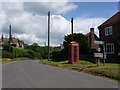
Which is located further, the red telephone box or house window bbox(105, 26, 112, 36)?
house window bbox(105, 26, 112, 36)

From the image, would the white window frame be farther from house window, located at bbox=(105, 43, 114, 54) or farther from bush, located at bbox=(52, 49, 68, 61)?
bush, located at bbox=(52, 49, 68, 61)

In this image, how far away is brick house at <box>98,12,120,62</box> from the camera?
30.5 meters

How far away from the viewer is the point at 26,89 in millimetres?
8914

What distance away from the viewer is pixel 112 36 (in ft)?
104

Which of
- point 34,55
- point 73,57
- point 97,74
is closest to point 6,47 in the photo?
point 34,55

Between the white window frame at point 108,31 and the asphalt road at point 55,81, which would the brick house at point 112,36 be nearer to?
the white window frame at point 108,31

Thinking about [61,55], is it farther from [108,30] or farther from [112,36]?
[112,36]

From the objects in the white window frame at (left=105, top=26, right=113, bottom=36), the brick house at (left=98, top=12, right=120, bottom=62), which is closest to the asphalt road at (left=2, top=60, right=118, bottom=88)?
the brick house at (left=98, top=12, right=120, bottom=62)

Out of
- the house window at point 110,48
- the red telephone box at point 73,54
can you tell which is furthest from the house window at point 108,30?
the red telephone box at point 73,54

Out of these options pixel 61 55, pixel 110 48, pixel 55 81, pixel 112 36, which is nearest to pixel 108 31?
pixel 112 36

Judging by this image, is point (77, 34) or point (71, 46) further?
point (77, 34)

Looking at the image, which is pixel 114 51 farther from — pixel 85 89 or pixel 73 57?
pixel 85 89

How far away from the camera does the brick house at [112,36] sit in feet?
100.0

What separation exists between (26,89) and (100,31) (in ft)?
94.1
